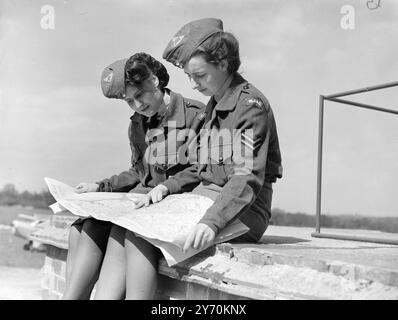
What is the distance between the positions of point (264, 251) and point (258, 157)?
1.07 ft

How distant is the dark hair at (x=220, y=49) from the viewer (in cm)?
190

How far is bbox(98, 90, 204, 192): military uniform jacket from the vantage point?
2273 millimetres

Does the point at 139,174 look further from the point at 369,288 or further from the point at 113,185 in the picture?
the point at 369,288

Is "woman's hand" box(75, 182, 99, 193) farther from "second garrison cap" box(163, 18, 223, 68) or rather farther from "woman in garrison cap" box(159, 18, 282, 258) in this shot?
"second garrison cap" box(163, 18, 223, 68)

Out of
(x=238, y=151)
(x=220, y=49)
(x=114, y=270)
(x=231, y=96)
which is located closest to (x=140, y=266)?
(x=114, y=270)

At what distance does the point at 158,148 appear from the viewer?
7.66 feet

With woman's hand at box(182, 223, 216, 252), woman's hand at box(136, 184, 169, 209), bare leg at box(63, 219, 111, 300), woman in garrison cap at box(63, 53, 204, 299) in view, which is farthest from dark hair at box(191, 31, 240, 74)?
bare leg at box(63, 219, 111, 300)

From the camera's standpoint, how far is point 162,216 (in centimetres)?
181

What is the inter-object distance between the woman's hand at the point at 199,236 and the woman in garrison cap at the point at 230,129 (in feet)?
0.24

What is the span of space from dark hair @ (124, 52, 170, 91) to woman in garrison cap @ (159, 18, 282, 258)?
30 cm

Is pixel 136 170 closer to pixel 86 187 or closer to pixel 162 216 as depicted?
pixel 86 187

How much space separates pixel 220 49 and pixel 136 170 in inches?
34.0

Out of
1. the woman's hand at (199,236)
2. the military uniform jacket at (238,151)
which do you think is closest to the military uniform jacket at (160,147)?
the military uniform jacket at (238,151)
